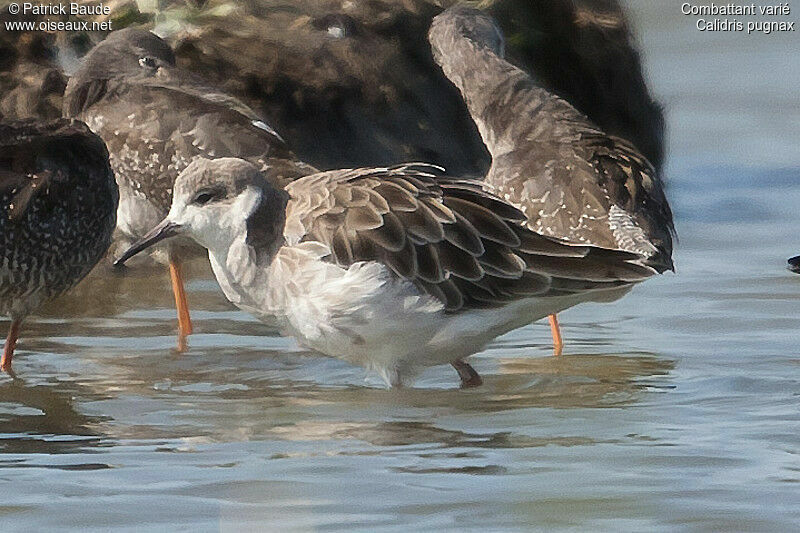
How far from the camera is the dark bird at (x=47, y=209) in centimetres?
809

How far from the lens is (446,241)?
25.2 ft

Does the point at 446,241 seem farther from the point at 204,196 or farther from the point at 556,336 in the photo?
the point at 556,336

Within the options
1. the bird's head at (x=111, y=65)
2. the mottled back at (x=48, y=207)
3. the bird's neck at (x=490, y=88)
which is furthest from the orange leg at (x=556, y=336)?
the bird's head at (x=111, y=65)

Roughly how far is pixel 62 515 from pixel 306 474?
3.03 feet

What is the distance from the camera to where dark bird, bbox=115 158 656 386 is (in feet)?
24.5

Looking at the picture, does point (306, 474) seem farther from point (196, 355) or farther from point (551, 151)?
point (551, 151)

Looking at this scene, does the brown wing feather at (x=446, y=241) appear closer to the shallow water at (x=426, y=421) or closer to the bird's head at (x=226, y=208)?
the bird's head at (x=226, y=208)

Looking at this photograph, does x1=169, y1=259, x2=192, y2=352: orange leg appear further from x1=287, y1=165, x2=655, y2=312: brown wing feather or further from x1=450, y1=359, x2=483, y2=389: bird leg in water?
x1=450, y1=359, x2=483, y2=389: bird leg in water

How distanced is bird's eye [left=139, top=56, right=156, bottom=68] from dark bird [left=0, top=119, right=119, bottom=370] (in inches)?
68.2

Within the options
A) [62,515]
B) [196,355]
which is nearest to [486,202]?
[196,355]

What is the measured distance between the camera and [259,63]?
1196 cm

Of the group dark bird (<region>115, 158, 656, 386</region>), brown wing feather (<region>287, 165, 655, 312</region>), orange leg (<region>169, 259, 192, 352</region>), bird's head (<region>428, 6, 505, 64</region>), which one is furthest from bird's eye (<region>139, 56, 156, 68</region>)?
brown wing feather (<region>287, 165, 655, 312</region>)

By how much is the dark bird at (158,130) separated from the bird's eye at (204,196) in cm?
126

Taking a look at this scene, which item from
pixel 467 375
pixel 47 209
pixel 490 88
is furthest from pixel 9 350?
pixel 490 88
